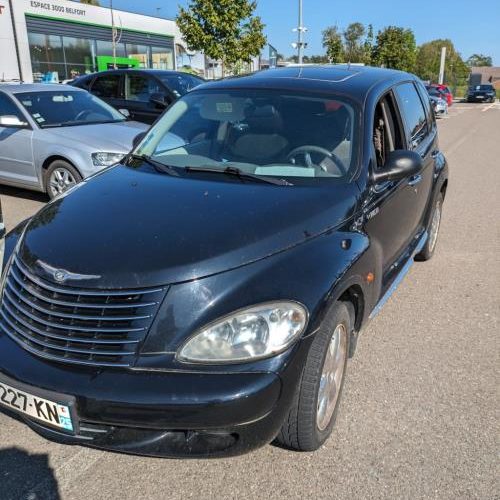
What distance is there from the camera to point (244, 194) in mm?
2840

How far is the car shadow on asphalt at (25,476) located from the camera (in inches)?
94.0

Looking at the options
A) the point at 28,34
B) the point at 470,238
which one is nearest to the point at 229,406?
the point at 470,238

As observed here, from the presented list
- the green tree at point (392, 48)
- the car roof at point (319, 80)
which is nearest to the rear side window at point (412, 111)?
the car roof at point (319, 80)

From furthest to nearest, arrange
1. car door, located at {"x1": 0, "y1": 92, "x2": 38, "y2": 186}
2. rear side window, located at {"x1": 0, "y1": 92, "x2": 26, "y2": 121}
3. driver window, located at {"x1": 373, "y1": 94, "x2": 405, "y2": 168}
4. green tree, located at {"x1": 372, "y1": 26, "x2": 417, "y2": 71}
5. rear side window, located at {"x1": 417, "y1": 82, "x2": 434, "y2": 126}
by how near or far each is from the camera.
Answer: green tree, located at {"x1": 372, "y1": 26, "x2": 417, "y2": 71}
rear side window, located at {"x1": 0, "y1": 92, "x2": 26, "y2": 121}
car door, located at {"x1": 0, "y1": 92, "x2": 38, "y2": 186}
rear side window, located at {"x1": 417, "y1": 82, "x2": 434, "y2": 126}
driver window, located at {"x1": 373, "y1": 94, "x2": 405, "y2": 168}

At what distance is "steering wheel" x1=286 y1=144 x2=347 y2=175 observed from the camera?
3.16m

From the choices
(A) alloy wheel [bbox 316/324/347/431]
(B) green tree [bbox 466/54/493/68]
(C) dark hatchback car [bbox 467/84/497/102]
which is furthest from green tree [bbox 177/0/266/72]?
(B) green tree [bbox 466/54/493/68]

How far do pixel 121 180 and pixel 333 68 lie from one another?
192 cm

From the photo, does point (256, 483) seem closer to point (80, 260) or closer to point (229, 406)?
point (229, 406)

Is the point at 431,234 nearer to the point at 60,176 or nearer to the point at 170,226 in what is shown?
the point at 170,226

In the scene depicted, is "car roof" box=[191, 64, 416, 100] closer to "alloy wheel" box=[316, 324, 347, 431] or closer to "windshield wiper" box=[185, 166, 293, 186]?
"windshield wiper" box=[185, 166, 293, 186]

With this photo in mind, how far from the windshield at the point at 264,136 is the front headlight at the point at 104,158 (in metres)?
2.86

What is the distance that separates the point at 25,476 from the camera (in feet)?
8.18

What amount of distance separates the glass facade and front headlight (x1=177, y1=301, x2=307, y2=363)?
30.1 metres

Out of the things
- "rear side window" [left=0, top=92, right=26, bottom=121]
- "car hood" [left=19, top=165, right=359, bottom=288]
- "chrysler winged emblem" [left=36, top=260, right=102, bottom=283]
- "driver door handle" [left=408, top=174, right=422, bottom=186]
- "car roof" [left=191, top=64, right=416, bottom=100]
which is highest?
"car roof" [left=191, top=64, right=416, bottom=100]
